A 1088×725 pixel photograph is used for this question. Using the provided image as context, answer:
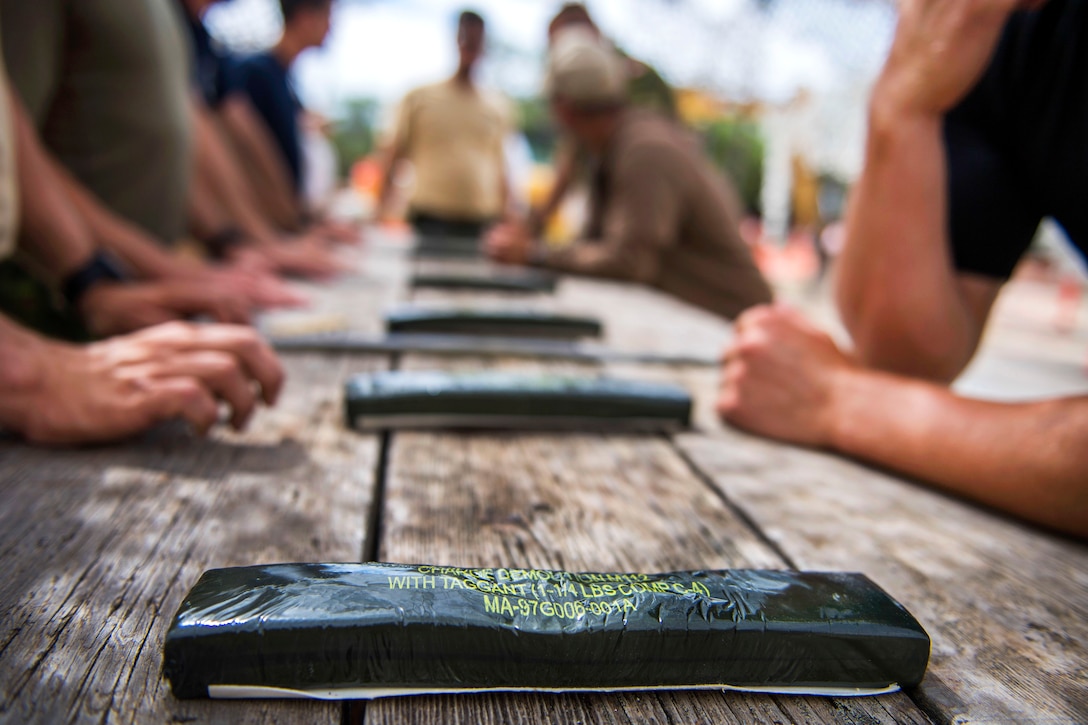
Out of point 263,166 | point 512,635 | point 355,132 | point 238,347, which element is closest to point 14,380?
point 238,347

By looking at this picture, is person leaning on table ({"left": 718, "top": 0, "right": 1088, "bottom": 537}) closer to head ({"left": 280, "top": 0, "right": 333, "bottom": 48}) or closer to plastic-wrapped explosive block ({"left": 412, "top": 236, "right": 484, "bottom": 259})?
plastic-wrapped explosive block ({"left": 412, "top": 236, "right": 484, "bottom": 259})

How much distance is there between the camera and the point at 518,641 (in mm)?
399

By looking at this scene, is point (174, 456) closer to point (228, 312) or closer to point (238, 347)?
point (238, 347)

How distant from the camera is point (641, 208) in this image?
9.57 ft

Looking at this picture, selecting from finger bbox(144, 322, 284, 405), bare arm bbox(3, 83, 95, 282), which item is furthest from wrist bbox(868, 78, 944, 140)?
bare arm bbox(3, 83, 95, 282)

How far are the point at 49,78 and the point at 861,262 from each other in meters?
1.57

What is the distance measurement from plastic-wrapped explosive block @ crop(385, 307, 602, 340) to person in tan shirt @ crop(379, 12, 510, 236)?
10.9 feet

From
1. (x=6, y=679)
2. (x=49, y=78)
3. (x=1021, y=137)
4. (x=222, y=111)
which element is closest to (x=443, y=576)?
(x=6, y=679)

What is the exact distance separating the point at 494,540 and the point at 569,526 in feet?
0.25

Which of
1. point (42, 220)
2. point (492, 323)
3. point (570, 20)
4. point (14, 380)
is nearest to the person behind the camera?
point (14, 380)

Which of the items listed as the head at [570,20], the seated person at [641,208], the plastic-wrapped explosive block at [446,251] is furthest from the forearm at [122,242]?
the head at [570,20]

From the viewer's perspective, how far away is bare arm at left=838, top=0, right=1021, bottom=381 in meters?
1.00

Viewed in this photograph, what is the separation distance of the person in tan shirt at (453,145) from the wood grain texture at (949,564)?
3.91 meters

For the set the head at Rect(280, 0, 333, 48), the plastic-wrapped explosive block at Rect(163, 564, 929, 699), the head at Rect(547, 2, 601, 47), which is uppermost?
the head at Rect(547, 2, 601, 47)
